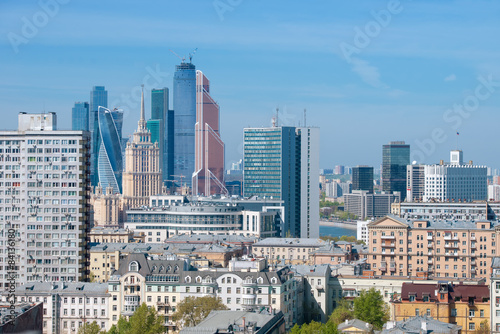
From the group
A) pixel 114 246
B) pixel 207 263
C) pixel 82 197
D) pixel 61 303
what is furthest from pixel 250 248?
pixel 61 303

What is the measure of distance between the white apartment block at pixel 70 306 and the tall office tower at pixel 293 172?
9654 centimetres

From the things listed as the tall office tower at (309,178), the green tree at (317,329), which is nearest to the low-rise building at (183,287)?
the green tree at (317,329)

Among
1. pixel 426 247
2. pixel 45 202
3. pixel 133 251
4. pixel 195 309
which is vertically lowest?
pixel 195 309

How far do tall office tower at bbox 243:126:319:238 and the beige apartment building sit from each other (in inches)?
3018

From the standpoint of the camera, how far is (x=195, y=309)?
70.3 meters

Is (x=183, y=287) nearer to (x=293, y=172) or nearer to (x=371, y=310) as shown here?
(x=371, y=310)

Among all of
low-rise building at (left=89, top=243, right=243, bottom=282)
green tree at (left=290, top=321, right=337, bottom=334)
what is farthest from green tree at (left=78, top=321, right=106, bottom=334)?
low-rise building at (left=89, top=243, right=243, bottom=282)

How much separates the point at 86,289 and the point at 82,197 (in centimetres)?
1002

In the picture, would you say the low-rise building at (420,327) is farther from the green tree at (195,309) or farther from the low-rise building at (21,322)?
the low-rise building at (21,322)

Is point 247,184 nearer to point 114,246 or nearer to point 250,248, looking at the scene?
point 250,248

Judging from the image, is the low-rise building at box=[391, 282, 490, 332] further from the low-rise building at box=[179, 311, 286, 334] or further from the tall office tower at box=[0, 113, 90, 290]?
the tall office tower at box=[0, 113, 90, 290]

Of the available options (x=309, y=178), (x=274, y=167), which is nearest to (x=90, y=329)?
(x=309, y=178)

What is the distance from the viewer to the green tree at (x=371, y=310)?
70.9 m

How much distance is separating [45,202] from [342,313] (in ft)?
86.4
